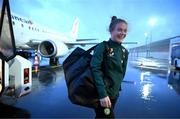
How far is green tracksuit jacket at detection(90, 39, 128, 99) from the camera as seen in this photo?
2.54 m

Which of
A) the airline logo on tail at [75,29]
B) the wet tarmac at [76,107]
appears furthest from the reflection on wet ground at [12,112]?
the airline logo on tail at [75,29]

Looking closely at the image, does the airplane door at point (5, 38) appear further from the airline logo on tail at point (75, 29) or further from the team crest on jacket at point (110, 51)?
the airline logo on tail at point (75, 29)

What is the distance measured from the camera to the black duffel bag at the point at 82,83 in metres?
2.58

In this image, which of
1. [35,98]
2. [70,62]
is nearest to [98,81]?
[70,62]

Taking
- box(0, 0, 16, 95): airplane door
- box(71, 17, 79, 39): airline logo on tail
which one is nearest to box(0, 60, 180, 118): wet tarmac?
box(0, 0, 16, 95): airplane door

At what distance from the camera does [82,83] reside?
101 inches

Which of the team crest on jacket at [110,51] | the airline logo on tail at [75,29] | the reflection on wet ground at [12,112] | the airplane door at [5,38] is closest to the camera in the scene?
the team crest on jacket at [110,51]

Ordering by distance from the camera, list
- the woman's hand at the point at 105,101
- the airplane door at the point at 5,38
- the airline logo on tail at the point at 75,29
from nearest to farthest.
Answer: the woman's hand at the point at 105,101, the airplane door at the point at 5,38, the airline logo on tail at the point at 75,29

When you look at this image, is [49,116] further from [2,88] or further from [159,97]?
[159,97]

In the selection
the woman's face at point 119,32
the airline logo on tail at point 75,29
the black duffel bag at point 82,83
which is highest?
the airline logo on tail at point 75,29

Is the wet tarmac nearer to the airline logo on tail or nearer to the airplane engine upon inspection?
the airplane engine

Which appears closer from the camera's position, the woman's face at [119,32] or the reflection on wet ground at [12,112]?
the woman's face at [119,32]

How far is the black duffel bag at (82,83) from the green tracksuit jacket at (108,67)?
9 cm

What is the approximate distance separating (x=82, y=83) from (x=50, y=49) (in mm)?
13031
